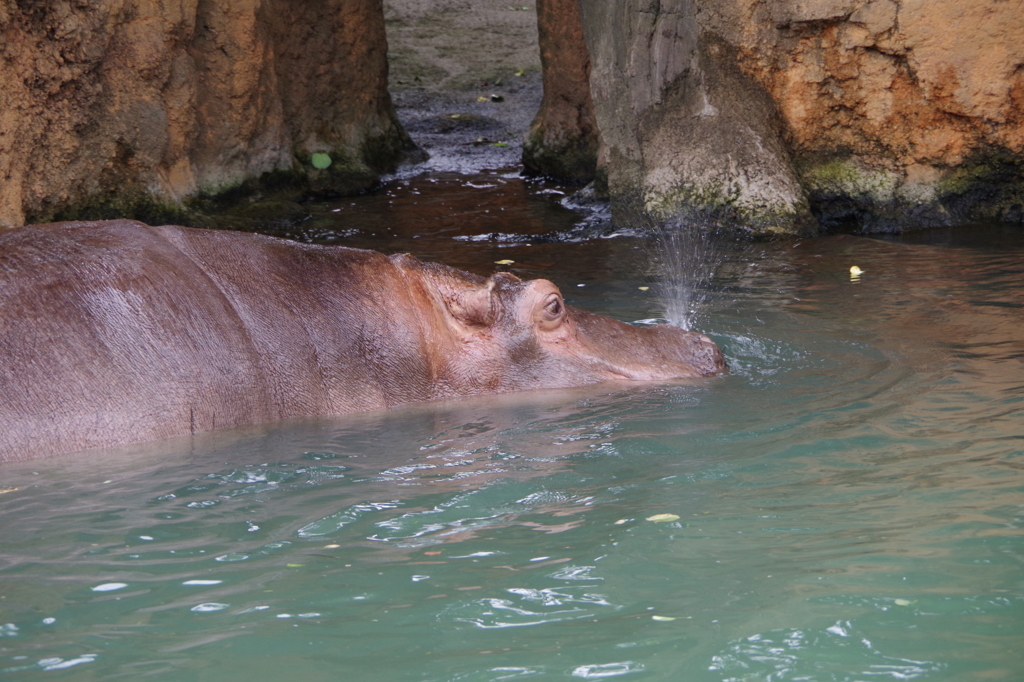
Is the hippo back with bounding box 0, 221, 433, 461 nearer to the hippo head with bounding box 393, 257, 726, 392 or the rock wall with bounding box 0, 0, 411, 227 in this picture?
Answer: the hippo head with bounding box 393, 257, 726, 392

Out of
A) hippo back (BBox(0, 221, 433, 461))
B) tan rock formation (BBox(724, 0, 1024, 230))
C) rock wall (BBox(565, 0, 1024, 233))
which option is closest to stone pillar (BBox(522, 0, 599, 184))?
rock wall (BBox(565, 0, 1024, 233))

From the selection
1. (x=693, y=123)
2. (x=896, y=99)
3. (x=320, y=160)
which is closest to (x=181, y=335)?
(x=693, y=123)

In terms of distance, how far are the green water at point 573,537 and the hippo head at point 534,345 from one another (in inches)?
6.1

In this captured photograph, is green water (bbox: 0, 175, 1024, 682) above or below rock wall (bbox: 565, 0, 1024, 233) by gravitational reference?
below

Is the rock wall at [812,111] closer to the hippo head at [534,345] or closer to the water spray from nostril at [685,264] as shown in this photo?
the water spray from nostril at [685,264]

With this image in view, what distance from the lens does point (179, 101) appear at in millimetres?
9492

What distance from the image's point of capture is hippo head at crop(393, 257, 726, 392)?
5.12m

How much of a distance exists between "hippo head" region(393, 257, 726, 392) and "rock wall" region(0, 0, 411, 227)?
387 cm

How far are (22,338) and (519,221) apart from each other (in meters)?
6.63

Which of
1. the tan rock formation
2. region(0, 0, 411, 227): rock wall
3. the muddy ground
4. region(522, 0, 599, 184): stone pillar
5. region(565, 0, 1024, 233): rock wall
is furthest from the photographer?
the muddy ground

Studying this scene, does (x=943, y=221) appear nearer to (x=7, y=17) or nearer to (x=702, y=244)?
(x=702, y=244)

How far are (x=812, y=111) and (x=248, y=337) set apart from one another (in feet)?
20.8

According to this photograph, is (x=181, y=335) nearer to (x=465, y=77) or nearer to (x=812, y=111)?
(x=812, y=111)

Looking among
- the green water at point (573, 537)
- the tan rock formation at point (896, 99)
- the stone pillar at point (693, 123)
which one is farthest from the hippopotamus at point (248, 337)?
the tan rock formation at point (896, 99)
